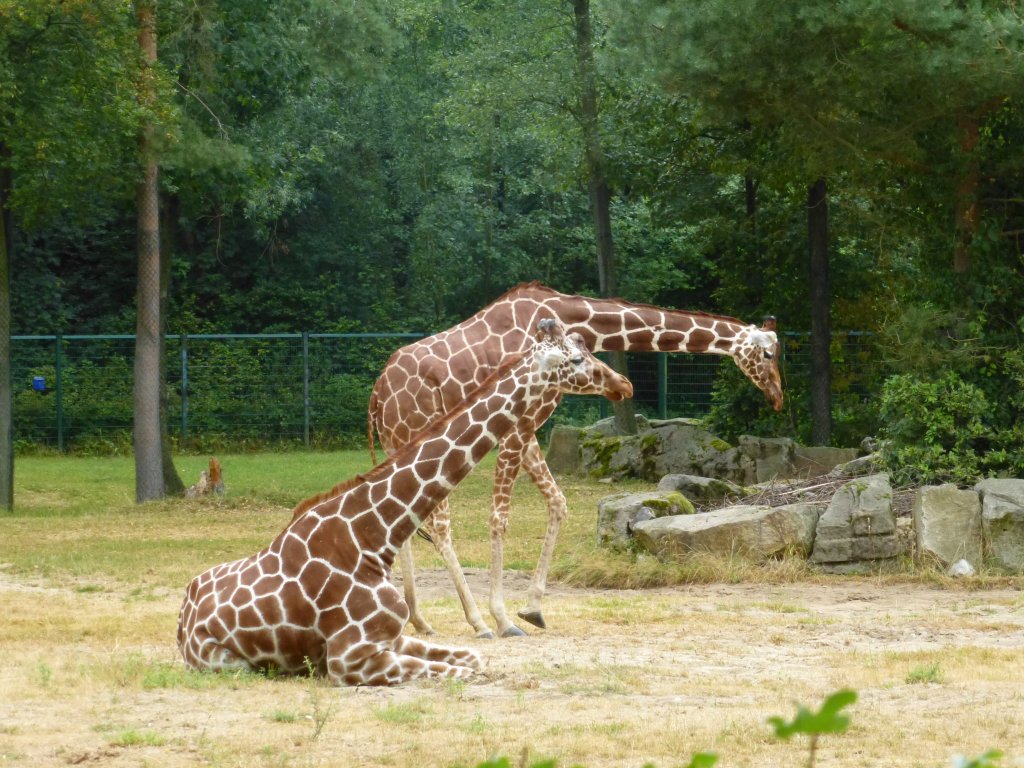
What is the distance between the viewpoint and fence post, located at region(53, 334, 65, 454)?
27.6 m

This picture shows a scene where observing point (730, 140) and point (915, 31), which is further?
point (730, 140)

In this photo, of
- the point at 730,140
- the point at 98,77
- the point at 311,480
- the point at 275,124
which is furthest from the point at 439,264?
the point at 98,77

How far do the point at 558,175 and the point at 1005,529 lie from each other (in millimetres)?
14210

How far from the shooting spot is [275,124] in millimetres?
25312

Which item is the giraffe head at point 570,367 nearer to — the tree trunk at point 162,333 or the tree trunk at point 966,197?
the tree trunk at point 966,197

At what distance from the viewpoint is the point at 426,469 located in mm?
7637

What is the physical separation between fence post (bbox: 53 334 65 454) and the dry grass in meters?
15.0

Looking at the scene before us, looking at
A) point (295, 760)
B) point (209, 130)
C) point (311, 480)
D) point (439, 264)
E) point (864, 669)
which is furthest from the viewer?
point (439, 264)

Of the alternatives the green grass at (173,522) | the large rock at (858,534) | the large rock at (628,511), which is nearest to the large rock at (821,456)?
the green grass at (173,522)

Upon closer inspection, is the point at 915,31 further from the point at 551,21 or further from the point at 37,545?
the point at 551,21

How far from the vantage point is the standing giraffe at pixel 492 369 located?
9305mm

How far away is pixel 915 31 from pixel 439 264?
830 inches

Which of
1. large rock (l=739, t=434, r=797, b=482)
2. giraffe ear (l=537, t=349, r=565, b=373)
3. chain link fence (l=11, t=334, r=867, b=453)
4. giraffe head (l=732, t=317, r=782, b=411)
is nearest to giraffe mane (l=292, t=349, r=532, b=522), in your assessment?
giraffe ear (l=537, t=349, r=565, b=373)

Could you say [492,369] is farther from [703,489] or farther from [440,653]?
[703,489]
